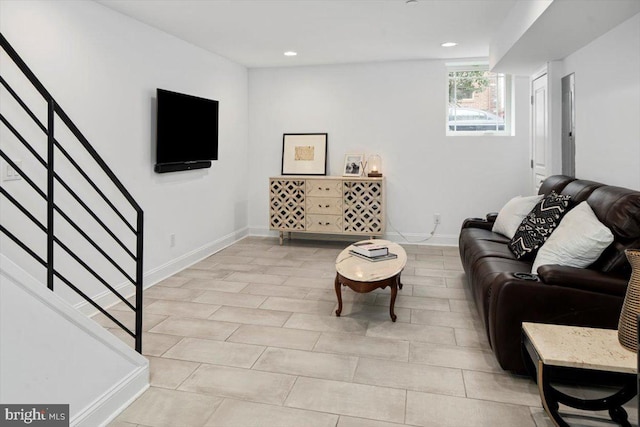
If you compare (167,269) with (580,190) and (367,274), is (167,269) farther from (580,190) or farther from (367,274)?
(580,190)

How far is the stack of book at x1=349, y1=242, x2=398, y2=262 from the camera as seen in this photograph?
361 cm

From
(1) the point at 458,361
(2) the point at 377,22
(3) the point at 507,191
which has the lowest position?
(1) the point at 458,361

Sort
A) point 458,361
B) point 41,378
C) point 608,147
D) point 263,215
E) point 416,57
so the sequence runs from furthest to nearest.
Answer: point 263,215, point 416,57, point 608,147, point 458,361, point 41,378

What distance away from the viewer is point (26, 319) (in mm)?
1691

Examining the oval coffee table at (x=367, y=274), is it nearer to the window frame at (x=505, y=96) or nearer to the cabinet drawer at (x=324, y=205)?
the cabinet drawer at (x=324, y=205)

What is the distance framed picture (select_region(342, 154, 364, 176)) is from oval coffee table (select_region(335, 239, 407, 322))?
2.56 meters

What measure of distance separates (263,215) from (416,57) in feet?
9.65

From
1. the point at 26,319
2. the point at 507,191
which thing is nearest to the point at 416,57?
the point at 507,191

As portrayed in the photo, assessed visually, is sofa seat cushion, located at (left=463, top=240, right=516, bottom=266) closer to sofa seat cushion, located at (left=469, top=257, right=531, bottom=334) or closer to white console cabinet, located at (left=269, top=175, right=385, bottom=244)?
sofa seat cushion, located at (left=469, top=257, right=531, bottom=334)

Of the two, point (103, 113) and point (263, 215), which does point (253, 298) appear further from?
point (263, 215)

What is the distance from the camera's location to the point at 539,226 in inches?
128

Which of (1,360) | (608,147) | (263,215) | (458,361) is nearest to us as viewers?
(1,360)

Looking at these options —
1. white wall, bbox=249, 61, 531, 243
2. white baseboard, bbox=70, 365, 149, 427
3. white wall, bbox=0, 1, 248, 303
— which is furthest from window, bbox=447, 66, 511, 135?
white baseboard, bbox=70, 365, 149, 427

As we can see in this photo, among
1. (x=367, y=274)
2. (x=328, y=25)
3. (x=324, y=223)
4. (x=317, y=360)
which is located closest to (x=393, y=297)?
(x=367, y=274)
